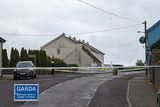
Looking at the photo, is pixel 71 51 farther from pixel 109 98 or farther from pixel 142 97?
pixel 109 98

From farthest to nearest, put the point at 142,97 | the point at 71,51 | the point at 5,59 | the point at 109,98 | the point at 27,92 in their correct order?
the point at 71,51, the point at 5,59, the point at 142,97, the point at 109,98, the point at 27,92

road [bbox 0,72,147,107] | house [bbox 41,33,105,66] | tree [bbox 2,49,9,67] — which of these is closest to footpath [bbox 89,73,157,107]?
road [bbox 0,72,147,107]

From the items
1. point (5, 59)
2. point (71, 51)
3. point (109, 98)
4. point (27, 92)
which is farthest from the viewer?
point (71, 51)

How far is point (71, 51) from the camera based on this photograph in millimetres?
115375

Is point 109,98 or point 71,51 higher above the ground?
point 71,51

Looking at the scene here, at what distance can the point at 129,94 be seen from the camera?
83.9 ft

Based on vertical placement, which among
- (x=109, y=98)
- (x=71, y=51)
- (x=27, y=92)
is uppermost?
(x=71, y=51)

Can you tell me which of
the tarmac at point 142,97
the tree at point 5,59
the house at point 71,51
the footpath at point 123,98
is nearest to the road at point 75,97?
the footpath at point 123,98

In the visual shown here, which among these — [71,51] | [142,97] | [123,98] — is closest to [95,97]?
[123,98]

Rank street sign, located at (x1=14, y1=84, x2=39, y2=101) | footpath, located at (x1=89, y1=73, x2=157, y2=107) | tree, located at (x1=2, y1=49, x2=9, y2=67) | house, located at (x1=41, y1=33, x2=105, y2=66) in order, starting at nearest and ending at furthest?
street sign, located at (x1=14, y1=84, x2=39, y2=101) < footpath, located at (x1=89, y1=73, x2=157, y2=107) < tree, located at (x1=2, y1=49, x2=9, y2=67) < house, located at (x1=41, y1=33, x2=105, y2=66)

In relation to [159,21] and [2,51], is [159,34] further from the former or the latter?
[2,51]

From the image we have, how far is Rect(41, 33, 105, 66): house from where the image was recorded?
4434 inches

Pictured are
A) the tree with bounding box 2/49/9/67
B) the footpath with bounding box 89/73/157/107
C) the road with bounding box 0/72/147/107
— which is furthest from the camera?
the tree with bounding box 2/49/9/67

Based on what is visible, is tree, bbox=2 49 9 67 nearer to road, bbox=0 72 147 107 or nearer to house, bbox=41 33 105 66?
road, bbox=0 72 147 107
